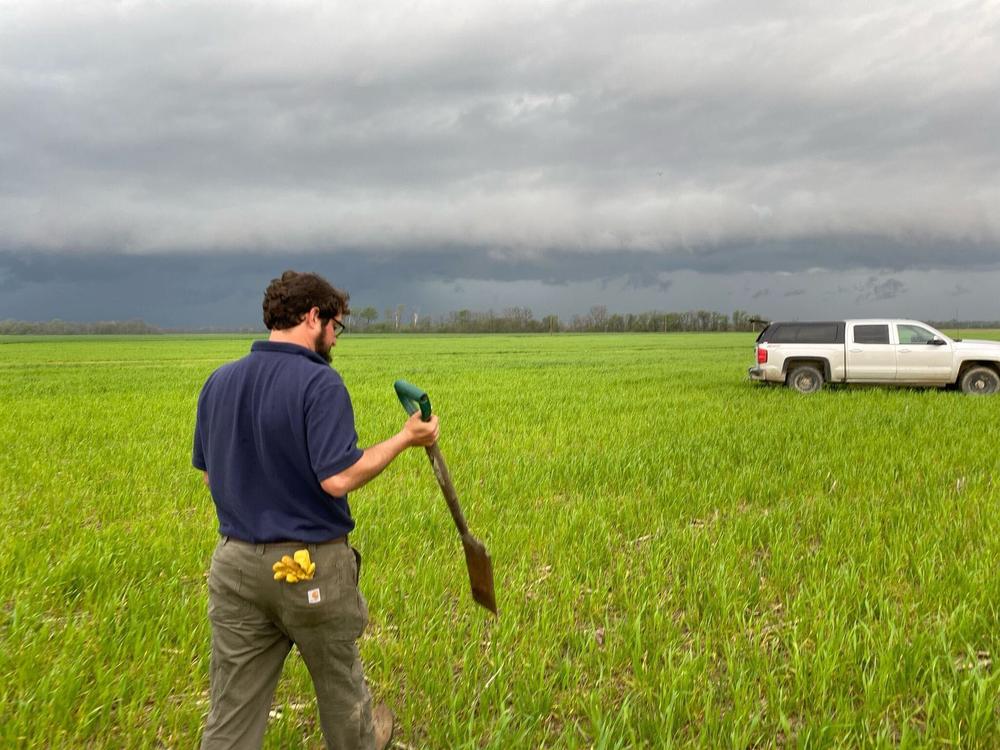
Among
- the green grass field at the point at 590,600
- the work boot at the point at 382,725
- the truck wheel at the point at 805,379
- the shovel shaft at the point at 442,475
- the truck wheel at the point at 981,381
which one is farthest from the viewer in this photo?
the truck wheel at the point at 805,379

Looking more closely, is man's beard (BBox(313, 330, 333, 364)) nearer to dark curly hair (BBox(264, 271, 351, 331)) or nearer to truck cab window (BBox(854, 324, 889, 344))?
dark curly hair (BBox(264, 271, 351, 331))

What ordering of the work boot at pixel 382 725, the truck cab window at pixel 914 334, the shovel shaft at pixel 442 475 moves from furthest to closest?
the truck cab window at pixel 914 334, the work boot at pixel 382 725, the shovel shaft at pixel 442 475

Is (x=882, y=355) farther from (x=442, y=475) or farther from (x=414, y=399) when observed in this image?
(x=414, y=399)

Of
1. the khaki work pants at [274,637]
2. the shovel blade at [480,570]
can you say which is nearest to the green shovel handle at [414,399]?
the khaki work pants at [274,637]

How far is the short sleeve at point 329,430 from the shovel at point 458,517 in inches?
11.4

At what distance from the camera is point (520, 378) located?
2692 cm

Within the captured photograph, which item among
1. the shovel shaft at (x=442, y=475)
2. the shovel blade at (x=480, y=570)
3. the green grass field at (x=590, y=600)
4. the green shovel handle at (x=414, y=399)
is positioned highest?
the green shovel handle at (x=414, y=399)

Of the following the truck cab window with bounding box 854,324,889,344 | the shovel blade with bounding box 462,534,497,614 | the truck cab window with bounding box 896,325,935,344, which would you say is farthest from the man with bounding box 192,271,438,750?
the truck cab window with bounding box 896,325,935,344

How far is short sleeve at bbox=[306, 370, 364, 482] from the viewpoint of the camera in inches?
95.2

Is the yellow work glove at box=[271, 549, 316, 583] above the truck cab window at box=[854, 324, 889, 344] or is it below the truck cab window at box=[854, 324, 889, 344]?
below

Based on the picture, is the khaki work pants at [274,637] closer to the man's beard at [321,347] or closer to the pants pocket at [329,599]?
the pants pocket at [329,599]

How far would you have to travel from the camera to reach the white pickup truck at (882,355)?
18.2 metres

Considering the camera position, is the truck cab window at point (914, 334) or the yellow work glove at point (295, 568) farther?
the truck cab window at point (914, 334)

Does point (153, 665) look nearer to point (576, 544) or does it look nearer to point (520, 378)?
point (576, 544)
